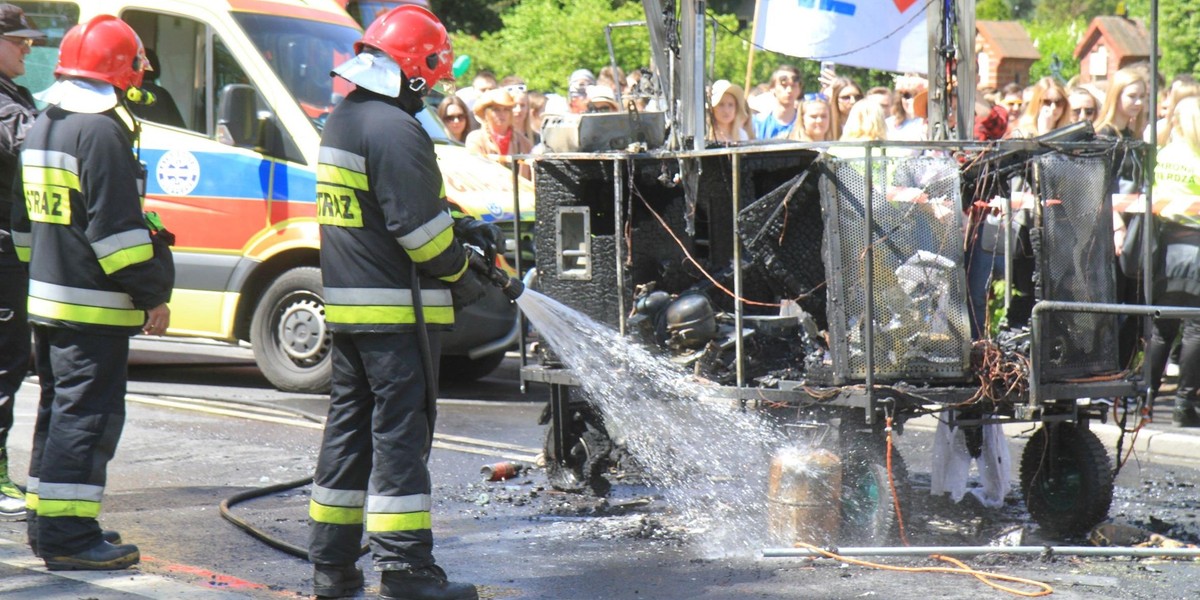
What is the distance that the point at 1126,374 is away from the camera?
20.9 ft

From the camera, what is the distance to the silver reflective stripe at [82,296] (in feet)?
17.4

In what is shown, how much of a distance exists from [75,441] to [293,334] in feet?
15.6

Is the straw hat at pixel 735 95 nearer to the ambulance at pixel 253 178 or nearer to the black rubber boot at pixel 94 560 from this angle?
the ambulance at pixel 253 178

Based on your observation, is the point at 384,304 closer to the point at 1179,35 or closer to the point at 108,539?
the point at 108,539

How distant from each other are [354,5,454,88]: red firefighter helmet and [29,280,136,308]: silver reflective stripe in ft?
4.14

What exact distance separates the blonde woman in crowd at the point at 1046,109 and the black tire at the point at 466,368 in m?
3.95

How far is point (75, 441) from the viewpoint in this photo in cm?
530

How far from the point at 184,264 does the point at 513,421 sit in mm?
2662

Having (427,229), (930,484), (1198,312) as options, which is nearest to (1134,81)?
(930,484)

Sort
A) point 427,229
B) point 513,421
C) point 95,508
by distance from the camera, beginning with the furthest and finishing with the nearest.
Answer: point 513,421
point 95,508
point 427,229

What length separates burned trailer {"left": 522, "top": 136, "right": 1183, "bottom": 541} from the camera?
5961mm

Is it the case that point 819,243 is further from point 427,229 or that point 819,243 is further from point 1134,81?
point 1134,81

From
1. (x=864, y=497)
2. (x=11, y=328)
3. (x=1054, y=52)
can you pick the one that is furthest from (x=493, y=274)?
(x=1054, y=52)

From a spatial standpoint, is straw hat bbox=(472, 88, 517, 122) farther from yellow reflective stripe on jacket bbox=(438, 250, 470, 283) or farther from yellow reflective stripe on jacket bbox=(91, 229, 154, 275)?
yellow reflective stripe on jacket bbox=(438, 250, 470, 283)
